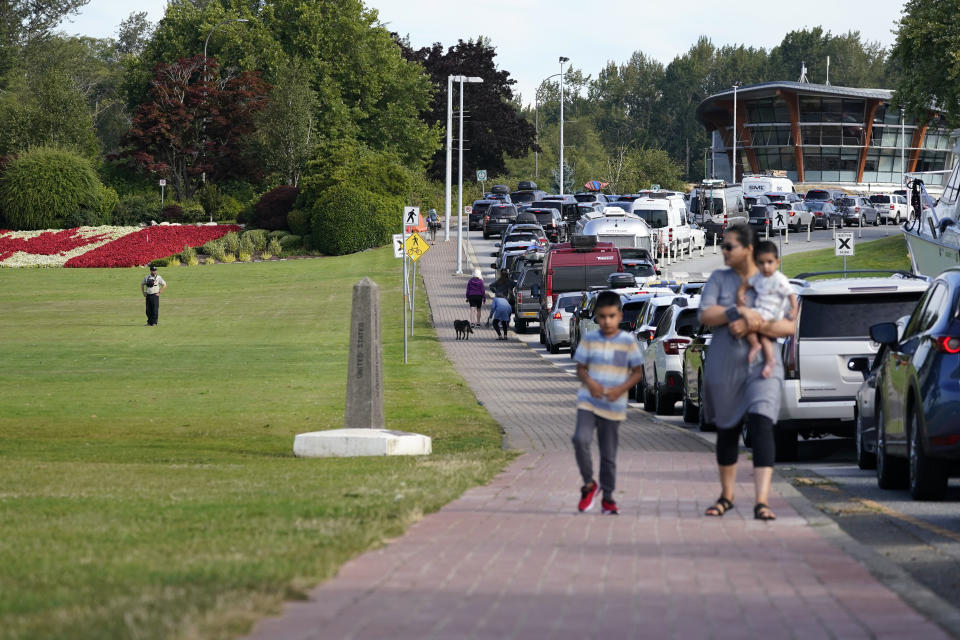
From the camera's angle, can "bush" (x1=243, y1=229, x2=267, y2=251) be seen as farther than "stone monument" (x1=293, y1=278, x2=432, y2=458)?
Yes

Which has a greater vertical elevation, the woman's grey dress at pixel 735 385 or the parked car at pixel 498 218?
the parked car at pixel 498 218

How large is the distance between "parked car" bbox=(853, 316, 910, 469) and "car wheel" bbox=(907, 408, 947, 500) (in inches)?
57.0

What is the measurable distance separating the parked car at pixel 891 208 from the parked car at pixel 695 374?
6895cm

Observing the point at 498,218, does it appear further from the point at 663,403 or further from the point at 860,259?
the point at 663,403

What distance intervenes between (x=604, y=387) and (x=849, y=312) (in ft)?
18.2

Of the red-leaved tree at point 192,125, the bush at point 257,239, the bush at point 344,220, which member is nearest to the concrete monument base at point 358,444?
the bush at point 344,220

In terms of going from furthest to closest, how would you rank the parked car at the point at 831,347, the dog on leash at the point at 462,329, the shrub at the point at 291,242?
1. the shrub at the point at 291,242
2. the dog on leash at the point at 462,329
3. the parked car at the point at 831,347

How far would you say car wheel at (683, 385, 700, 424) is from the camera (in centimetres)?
2066

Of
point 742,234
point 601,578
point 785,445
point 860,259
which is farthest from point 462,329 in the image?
point 601,578

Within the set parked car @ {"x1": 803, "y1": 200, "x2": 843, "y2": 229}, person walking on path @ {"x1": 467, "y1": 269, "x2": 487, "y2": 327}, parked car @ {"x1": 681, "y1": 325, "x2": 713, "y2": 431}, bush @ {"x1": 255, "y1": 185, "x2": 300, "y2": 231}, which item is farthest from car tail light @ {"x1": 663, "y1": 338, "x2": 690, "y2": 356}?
parked car @ {"x1": 803, "y1": 200, "x2": 843, "y2": 229}

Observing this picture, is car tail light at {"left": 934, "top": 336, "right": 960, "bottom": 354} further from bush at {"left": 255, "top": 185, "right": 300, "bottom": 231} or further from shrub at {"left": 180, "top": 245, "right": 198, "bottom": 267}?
bush at {"left": 255, "top": 185, "right": 300, "bottom": 231}

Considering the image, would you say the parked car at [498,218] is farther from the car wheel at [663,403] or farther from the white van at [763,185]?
the car wheel at [663,403]

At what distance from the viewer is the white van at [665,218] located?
6506cm

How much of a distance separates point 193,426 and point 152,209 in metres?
73.0
